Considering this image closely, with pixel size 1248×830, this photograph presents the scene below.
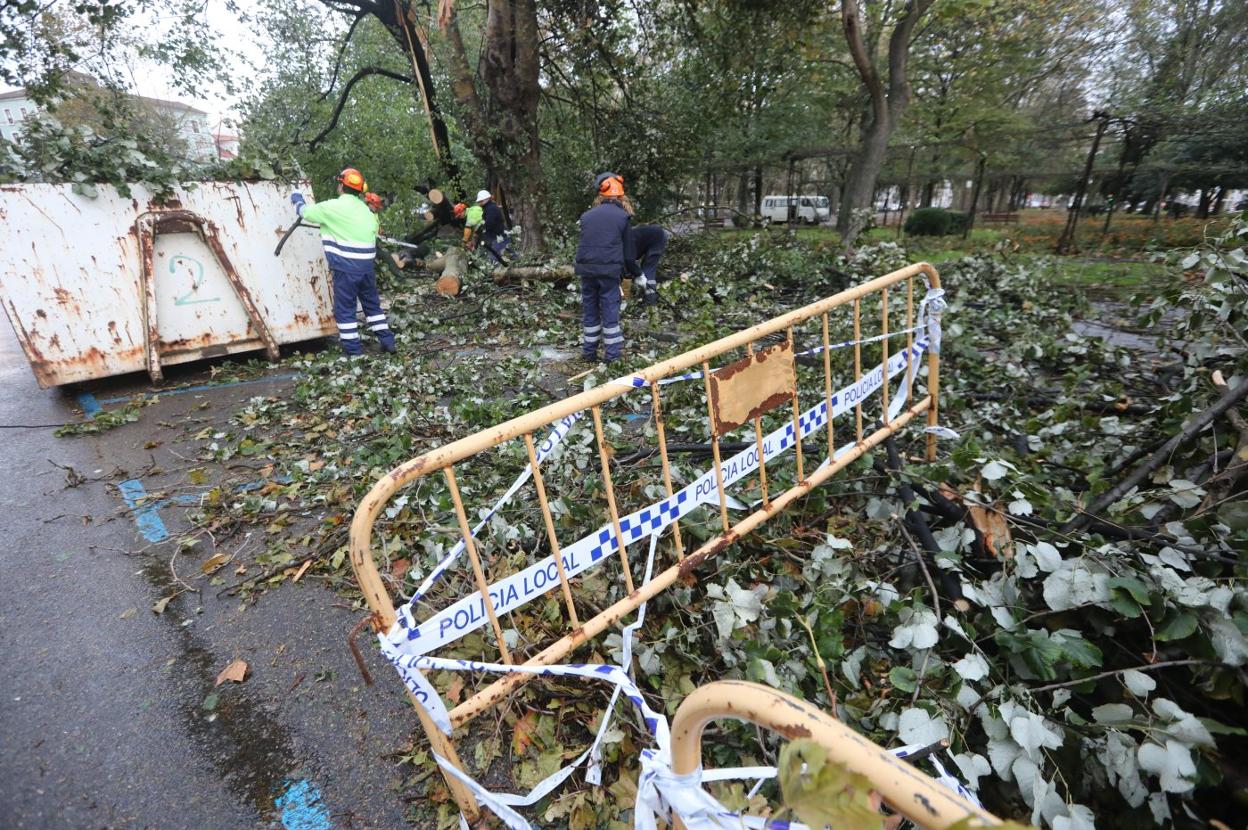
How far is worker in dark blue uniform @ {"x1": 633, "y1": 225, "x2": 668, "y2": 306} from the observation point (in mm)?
7629

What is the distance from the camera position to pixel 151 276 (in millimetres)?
5457

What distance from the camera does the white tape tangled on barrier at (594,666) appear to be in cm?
104

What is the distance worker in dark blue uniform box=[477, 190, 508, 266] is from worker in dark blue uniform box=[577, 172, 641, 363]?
4.81 m

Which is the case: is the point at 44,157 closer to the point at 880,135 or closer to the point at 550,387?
the point at 550,387

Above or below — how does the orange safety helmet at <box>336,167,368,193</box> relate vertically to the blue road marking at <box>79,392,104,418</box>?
above

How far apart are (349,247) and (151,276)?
1.85 meters

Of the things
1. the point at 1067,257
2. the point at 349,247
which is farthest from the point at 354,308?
the point at 1067,257

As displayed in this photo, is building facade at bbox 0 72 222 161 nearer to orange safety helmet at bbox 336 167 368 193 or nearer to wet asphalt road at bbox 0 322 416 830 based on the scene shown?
orange safety helmet at bbox 336 167 368 193

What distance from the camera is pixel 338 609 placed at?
265 cm

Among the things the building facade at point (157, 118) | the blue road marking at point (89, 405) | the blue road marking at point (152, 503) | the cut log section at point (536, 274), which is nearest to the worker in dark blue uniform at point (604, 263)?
the cut log section at point (536, 274)

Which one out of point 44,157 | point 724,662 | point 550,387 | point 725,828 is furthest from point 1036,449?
point 44,157

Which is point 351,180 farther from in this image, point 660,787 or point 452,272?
point 660,787

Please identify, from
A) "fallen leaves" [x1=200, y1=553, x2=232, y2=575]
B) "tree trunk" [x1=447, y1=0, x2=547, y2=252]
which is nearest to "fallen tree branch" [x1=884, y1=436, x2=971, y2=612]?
"fallen leaves" [x1=200, y1=553, x2=232, y2=575]

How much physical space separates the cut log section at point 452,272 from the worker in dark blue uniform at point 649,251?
3.13 meters
